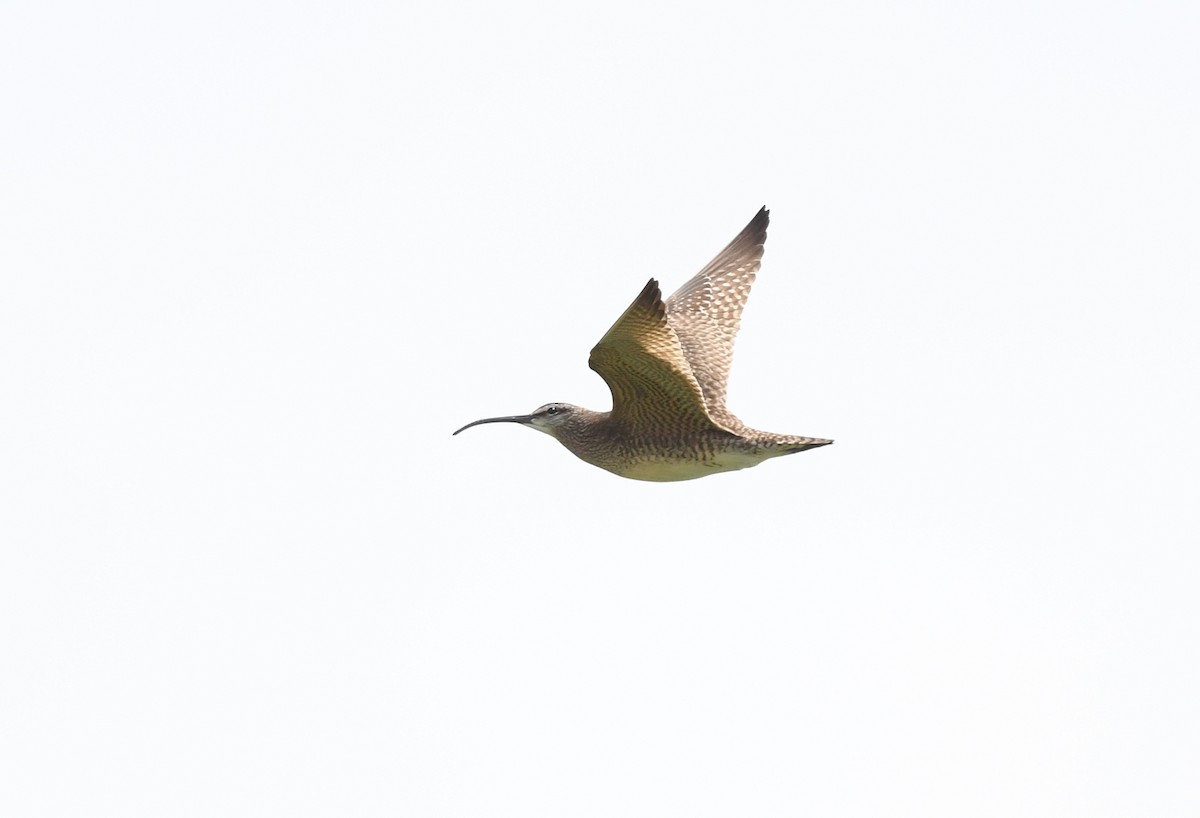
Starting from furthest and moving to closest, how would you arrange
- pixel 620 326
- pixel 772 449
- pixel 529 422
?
1. pixel 529 422
2. pixel 772 449
3. pixel 620 326

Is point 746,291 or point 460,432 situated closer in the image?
point 460,432

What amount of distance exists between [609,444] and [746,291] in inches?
146

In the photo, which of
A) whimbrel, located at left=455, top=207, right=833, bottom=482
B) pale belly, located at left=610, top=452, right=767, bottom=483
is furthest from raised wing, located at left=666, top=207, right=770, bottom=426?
pale belly, located at left=610, top=452, right=767, bottom=483

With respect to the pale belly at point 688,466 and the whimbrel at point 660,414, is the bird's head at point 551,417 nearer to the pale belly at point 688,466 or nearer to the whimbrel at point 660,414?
the whimbrel at point 660,414

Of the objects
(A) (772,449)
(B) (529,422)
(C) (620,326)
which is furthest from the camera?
(B) (529,422)

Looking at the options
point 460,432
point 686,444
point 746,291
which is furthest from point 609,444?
point 746,291

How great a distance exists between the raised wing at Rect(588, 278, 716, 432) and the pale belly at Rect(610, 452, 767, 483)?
1.20ft

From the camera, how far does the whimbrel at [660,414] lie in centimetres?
Answer: 1502

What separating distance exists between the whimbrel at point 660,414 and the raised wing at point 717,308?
0.06ft

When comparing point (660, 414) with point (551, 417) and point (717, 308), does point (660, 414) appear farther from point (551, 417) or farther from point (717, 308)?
point (717, 308)

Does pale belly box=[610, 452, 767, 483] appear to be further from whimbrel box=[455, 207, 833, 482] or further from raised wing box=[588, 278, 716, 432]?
raised wing box=[588, 278, 716, 432]

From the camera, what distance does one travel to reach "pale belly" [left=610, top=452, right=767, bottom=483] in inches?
647

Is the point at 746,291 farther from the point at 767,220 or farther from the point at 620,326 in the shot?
the point at 620,326

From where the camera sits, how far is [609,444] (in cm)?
1692
